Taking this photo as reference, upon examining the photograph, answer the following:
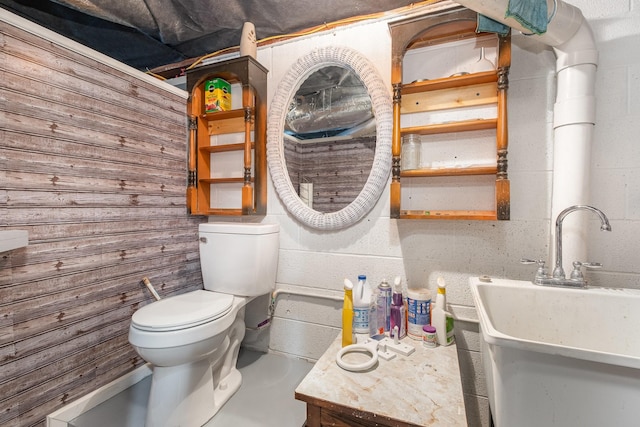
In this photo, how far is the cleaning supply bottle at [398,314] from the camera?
1.29m

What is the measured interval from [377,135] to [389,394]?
1.13 metres

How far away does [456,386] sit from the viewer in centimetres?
98

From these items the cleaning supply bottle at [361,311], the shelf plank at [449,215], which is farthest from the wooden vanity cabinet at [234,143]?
the shelf plank at [449,215]

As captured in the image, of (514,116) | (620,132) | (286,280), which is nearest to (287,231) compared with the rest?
(286,280)

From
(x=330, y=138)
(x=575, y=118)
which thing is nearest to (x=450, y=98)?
(x=575, y=118)

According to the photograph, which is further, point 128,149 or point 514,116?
point 128,149

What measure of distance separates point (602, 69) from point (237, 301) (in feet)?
6.28

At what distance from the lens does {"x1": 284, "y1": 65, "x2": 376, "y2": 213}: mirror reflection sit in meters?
A: 1.54

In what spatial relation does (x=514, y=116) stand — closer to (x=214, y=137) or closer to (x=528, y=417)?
(x=528, y=417)

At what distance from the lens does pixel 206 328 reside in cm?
124

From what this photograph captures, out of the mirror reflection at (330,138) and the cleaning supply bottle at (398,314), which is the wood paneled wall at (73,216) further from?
the cleaning supply bottle at (398,314)

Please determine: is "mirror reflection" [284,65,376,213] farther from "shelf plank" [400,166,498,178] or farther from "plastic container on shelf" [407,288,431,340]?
"plastic container on shelf" [407,288,431,340]

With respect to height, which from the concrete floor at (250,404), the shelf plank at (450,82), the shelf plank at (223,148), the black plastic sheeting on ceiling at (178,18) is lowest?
the concrete floor at (250,404)

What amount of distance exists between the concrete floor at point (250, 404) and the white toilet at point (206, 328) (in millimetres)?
70
